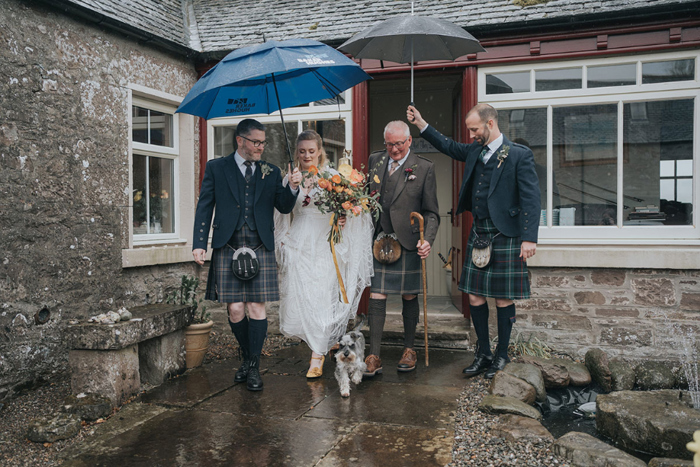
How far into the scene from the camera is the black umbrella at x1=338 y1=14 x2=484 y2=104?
4.79 meters

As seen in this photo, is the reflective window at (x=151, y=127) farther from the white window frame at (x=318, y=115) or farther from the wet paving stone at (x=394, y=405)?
the wet paving stone at (x=394, y=405)

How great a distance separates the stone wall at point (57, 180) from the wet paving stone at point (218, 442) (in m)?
1.68

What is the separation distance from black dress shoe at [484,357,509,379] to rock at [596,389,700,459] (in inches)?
38.1

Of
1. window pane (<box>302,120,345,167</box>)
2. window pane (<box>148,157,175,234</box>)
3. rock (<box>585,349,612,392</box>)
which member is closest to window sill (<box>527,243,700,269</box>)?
rock (<box>585,349,612,392</box>)

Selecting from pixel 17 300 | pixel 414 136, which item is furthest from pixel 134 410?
pixel 414 136

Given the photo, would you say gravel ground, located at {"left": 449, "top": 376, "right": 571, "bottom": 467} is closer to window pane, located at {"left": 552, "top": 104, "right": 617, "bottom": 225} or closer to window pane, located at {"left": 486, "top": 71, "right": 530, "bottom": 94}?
window pane, located at {"left": 552, "top": 104, "right": 617, "bottom": 225}

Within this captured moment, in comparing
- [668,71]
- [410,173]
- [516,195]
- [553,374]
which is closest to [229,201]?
[410,173]

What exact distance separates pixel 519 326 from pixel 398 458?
3179mm

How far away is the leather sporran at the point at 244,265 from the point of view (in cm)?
Result: 480

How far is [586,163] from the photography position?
20.2 ft

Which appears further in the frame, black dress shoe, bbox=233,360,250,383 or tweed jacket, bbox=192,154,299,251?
black dress shoe, bbox=233,360,250,383

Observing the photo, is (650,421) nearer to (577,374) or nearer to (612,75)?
(577,374)

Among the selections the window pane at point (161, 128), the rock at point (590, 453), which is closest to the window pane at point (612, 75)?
the rock at point (590, 453)

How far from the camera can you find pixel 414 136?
31.2 feet
